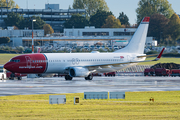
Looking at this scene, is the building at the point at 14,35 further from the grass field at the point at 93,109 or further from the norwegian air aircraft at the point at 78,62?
the grass field at the point at 93,109

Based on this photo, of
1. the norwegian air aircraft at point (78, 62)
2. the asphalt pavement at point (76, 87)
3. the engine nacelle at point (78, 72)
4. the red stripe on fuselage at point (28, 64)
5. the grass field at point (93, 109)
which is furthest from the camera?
the engine nacelle at point (78, 72)

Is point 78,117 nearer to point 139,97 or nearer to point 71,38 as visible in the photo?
point 139,97

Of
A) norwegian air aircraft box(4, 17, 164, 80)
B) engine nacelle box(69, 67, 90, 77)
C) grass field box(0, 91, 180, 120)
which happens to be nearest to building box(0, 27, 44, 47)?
norwegian air aircraft box(4, 17, 164, 80)

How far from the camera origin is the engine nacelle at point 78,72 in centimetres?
5660

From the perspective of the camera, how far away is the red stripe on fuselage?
54.2m

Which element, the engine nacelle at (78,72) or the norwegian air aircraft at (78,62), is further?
the engine nacelle at (78,72)

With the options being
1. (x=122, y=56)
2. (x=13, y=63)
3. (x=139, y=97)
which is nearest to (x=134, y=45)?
(x=122, y=56)

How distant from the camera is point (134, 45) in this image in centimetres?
6688

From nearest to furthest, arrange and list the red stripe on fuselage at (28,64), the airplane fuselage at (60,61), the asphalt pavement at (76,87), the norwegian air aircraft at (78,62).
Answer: the asphalt pavement at (76,87), the red stripe on fuselage at (28,64), the airplane fuselage at (60,61), the norwegian air aircraft at (78,62)

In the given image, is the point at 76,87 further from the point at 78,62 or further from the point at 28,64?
the point at 78,62

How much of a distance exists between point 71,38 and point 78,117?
156 metres

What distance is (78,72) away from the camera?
56.7m

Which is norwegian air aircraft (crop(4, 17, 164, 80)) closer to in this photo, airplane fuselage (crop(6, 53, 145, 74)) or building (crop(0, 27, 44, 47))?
airplane fuselage (crop(6, 53, 145, 74))

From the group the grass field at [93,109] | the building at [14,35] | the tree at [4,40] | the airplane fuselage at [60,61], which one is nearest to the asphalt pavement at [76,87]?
the airplane fuselage at [60,61]
